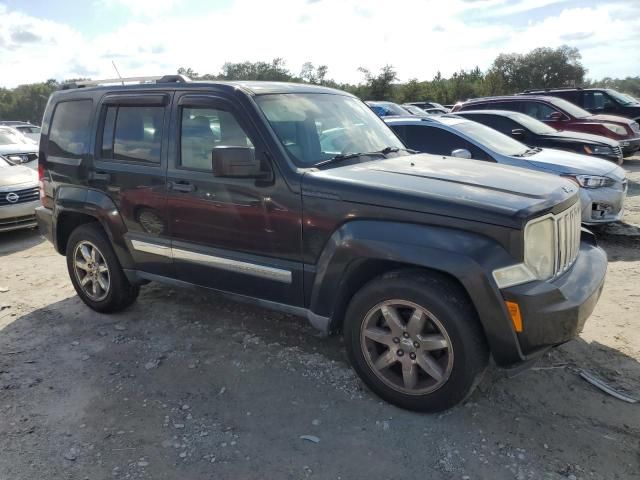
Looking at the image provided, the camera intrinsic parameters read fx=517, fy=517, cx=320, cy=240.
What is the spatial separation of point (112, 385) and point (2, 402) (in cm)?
69

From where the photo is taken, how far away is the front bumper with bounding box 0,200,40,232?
7.71m

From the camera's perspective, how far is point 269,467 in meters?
2.70

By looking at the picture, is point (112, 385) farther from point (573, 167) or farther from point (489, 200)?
point (573, 167)

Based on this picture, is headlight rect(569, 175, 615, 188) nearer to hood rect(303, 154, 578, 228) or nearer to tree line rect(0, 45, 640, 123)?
hood rect(303, 154, 578, 228)

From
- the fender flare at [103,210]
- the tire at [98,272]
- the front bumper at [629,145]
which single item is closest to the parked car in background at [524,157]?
the fender flare at [103,210]

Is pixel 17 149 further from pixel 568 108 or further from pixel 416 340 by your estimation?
pixel 568 108

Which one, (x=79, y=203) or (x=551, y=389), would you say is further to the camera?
(x=79, y=203)

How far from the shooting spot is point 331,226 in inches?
124

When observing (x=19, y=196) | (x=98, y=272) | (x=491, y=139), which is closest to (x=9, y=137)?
(x=19, y=196)

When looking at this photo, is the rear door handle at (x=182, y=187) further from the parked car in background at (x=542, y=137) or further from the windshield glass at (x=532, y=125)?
the windshield glass at (x=532, y=125)

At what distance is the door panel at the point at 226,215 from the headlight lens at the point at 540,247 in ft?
4.46

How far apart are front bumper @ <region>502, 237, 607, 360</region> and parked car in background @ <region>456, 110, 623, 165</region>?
19.9 ft

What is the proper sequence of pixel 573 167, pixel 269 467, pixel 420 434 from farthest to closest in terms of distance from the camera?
pixel 573 167
pixel 420 434
pixel 269 467

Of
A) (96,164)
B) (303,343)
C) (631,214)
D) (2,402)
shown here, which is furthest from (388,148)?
(631,214)
